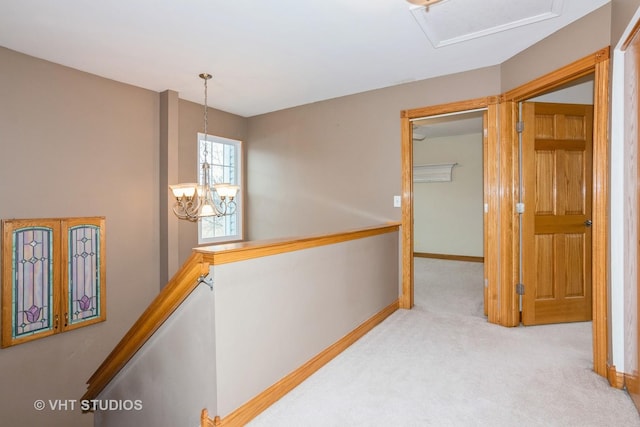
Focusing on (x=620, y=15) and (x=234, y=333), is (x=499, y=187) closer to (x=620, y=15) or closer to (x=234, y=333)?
(x=620, y=15)

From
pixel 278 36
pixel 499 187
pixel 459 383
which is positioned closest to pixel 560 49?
pixel 499 187

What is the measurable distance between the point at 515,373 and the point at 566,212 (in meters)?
1.74

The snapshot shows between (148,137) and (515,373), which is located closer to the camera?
(515,373)

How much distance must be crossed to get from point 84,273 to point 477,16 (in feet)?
13.3

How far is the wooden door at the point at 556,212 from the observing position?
3.06 m

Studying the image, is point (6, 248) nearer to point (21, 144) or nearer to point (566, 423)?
point (21, 144)

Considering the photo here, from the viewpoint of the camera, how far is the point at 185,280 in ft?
5.19

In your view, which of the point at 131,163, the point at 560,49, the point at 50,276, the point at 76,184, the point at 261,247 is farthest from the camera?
the point at 131,163

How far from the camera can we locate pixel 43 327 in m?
3.05

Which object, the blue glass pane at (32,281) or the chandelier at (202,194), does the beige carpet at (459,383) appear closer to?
the chandelier at (202,194)

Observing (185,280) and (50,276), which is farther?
(50,276)

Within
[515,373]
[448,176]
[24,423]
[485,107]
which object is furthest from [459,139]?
[24,423]

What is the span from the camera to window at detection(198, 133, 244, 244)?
4539mm

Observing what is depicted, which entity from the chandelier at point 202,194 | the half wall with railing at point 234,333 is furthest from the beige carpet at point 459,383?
the chandelier at point 202,194
